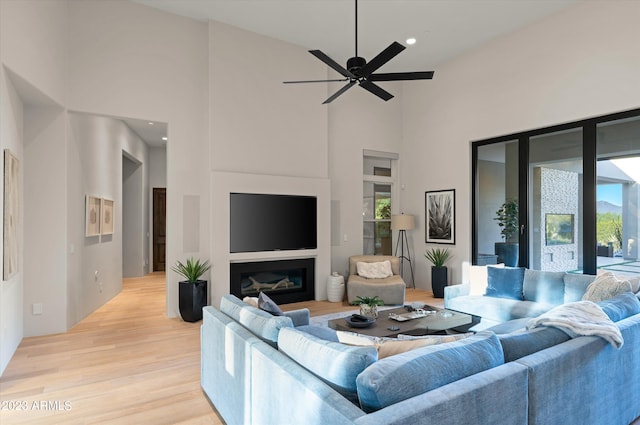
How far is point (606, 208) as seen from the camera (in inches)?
191

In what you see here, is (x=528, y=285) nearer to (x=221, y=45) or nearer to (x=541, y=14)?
(x=541, y=14)

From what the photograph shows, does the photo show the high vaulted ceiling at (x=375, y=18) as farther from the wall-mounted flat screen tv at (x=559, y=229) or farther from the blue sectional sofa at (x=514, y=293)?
the blue sectional sofa at (x=514, y=293)

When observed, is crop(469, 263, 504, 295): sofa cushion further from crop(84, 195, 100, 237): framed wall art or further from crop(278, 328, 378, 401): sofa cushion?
crop(84, 195, 100, 237): framed wall art

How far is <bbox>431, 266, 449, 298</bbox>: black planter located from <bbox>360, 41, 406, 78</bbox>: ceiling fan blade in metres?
4.14

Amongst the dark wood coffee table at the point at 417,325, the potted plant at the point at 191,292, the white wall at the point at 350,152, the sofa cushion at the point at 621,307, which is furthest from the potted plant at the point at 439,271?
the potted plant at the point at 191,292

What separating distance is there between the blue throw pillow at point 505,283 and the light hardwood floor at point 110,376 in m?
3.64

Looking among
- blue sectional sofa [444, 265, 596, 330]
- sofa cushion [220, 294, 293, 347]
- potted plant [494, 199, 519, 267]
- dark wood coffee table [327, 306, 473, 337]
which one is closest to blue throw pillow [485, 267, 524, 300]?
blue sectional sofa [444, 265, 596, 330]

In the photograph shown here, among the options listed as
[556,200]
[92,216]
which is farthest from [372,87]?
[92,216]

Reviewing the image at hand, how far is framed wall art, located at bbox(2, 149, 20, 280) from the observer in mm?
3406

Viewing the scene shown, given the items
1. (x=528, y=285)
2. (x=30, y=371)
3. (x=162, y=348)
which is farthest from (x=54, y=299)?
(x=528, y=285)

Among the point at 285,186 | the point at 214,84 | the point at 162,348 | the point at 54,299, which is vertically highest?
the point at 214,84

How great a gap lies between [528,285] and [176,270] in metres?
4.66

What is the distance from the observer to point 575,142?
518 centimetres

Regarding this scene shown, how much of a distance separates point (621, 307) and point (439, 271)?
378 centimetres
